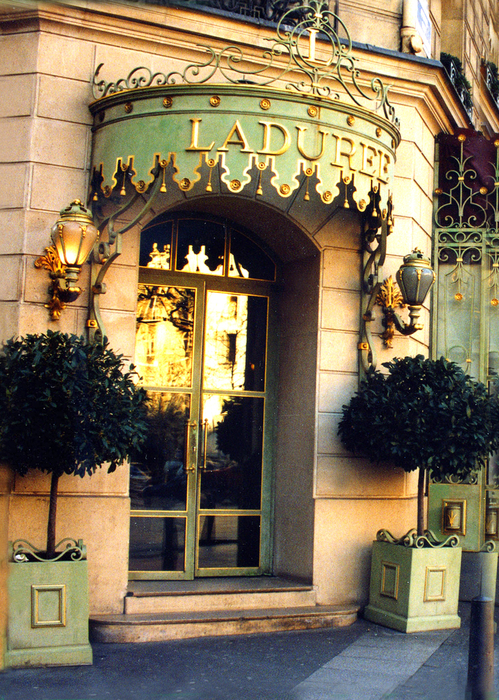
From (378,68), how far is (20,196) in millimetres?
3823

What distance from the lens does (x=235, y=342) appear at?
8617 mm

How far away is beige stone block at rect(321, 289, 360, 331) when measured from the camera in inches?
322

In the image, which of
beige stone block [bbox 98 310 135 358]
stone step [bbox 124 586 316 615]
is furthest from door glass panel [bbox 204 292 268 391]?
stone step [bbox 124 586 316 615]

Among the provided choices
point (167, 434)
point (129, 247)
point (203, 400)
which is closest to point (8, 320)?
point (129, 247)

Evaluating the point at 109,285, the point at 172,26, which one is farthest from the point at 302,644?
the point at 172,26

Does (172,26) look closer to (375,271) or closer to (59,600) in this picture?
(375,271)

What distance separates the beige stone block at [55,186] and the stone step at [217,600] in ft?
11.0

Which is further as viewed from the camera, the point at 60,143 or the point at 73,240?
the point at 60,143

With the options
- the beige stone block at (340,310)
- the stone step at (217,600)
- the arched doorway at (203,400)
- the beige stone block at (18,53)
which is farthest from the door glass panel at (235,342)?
the beige stone block at (18,53)

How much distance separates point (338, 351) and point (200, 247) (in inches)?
68.4

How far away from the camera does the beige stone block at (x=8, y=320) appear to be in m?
6.95

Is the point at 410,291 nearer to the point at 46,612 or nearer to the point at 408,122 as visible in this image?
the point at 408,122

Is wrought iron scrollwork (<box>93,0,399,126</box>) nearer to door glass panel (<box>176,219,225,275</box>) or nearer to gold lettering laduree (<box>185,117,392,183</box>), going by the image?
gold lettering laduree (<box>185,117,392,183</box>)

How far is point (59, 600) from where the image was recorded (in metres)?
6.18
